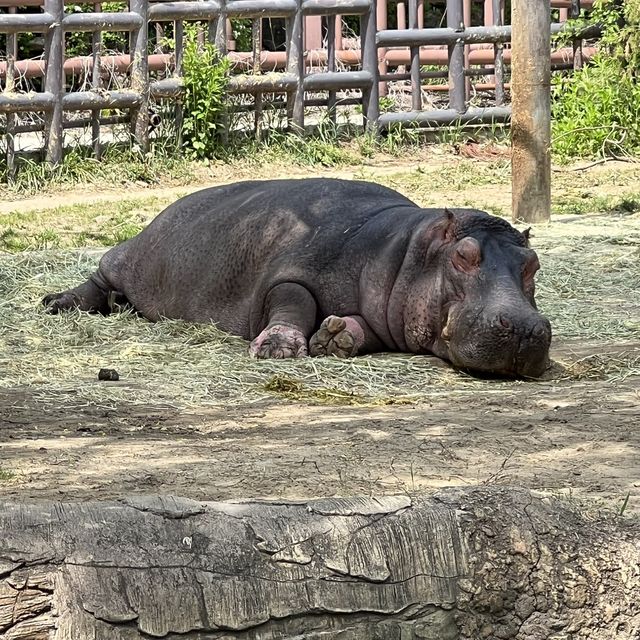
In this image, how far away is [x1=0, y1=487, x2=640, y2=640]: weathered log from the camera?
2441 millimetres

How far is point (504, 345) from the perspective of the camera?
19.3ft

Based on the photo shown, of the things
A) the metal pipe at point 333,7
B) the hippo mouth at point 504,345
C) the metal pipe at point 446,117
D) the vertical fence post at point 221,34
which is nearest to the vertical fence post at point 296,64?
the metal pipe at point 333,7

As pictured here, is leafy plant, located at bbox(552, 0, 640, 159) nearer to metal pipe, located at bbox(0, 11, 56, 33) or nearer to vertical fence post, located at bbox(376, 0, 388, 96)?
vertical fence post, located at bbox(376, 0, 388, 96)

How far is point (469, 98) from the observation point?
16.8 m

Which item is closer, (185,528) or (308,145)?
(185,528)

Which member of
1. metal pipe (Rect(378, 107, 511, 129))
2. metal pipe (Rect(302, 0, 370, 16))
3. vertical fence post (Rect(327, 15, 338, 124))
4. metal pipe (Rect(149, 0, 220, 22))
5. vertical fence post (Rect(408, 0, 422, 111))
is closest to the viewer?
metal pipe (Rect(149, 0, 220, 22))

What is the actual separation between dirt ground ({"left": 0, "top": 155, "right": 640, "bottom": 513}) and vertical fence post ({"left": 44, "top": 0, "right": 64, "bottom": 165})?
709cm

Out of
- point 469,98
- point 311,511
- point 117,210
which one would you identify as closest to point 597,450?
point 311,511

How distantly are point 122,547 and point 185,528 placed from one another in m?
0.13

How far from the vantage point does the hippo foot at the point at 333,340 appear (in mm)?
6422

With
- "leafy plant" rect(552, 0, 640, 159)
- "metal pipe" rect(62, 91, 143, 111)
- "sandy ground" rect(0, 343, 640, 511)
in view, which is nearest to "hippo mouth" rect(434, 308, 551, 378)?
"sandy ground" rect(0, 343, 640, 511)

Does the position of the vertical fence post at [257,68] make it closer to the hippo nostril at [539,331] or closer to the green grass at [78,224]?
the green grass at [78,224]

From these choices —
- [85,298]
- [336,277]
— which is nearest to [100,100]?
[85,298]

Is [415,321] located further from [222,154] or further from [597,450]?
[222,154]
